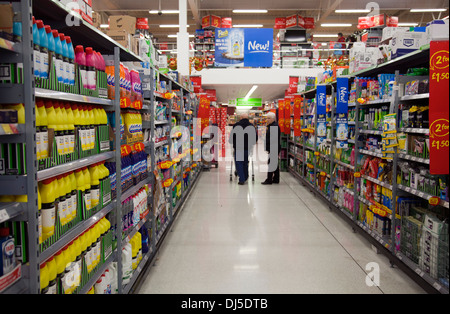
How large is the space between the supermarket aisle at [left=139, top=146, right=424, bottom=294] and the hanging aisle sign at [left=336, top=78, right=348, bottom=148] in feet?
4.38

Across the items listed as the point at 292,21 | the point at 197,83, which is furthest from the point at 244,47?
the point at 292,21

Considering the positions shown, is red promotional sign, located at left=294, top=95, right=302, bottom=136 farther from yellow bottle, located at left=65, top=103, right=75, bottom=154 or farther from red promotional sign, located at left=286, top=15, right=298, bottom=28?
red promotional sign, located at left=286, top=15, right=298, bottom=28

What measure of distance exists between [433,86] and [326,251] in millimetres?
2937

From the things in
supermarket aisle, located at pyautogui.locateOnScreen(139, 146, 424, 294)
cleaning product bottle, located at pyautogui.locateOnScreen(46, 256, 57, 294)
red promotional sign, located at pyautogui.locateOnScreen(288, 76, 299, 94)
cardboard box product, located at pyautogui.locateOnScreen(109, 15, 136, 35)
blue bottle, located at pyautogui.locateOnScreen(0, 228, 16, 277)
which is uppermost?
red promotional sign, located at pyautogui.locateOnScreen(288, 76, 299, 94)

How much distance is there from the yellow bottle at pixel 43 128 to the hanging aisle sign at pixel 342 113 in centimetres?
466

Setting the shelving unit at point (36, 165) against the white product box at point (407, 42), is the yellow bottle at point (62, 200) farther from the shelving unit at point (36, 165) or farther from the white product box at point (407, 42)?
the white product box at point (407, 42)

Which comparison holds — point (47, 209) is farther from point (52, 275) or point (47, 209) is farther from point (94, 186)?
point (94, 186)

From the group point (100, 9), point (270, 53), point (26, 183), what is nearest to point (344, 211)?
point (26, 183)

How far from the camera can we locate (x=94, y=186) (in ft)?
8.49

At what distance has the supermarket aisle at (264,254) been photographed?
11.8ft

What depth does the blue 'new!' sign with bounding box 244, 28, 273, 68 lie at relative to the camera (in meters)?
12.4

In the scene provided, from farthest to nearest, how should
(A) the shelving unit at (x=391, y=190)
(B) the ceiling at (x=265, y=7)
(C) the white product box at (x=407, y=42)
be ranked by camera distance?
(B) the ceiling at (x=265, y=7) → (C) the white product box at (x=407, y=42) → (A) the shelving unit at (x=391, y=190)

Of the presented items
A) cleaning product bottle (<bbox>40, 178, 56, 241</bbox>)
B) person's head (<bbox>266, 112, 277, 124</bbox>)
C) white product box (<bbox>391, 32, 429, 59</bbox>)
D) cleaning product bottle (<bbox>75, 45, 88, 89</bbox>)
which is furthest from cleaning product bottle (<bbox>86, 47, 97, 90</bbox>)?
person's head (<bbox>266, 112, 277, 124</bbox>)

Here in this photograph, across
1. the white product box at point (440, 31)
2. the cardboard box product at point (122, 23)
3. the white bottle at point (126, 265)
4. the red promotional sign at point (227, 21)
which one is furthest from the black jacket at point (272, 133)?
the red promotional sign at point (227, 21)
